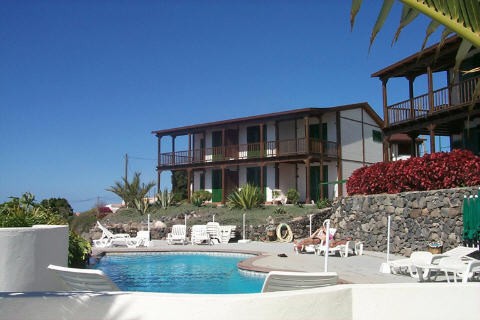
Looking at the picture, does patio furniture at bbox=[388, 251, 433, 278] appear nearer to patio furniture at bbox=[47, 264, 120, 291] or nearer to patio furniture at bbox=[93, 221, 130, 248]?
patio furniture at bbox=[47, 264, 120, 291]

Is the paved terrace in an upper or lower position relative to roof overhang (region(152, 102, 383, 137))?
lower

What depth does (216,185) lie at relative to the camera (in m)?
30.4

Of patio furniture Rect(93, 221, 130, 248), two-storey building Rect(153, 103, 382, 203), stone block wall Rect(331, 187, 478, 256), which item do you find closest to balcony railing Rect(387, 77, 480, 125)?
stone block wall Rect(331, 187, 478, 256)

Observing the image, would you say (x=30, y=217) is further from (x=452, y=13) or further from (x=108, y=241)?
(x=108, y=241)

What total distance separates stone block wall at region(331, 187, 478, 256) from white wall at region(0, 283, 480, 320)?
337 inches

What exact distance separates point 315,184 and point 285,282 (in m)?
23.0

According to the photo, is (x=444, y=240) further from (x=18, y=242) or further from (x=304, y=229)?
(x=18, y=242)

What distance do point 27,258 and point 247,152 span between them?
2390 cm

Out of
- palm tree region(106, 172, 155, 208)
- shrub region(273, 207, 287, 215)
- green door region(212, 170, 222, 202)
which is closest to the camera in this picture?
shrub region(273, 207, 287, 215)

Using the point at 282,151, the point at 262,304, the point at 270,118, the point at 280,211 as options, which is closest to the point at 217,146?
the point at 270,118

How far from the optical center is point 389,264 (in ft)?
33.0

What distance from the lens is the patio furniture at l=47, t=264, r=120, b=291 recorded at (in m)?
4.73

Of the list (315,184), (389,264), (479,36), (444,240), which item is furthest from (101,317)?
(315,184)

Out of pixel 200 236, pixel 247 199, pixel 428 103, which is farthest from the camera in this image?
pixel 247 199
